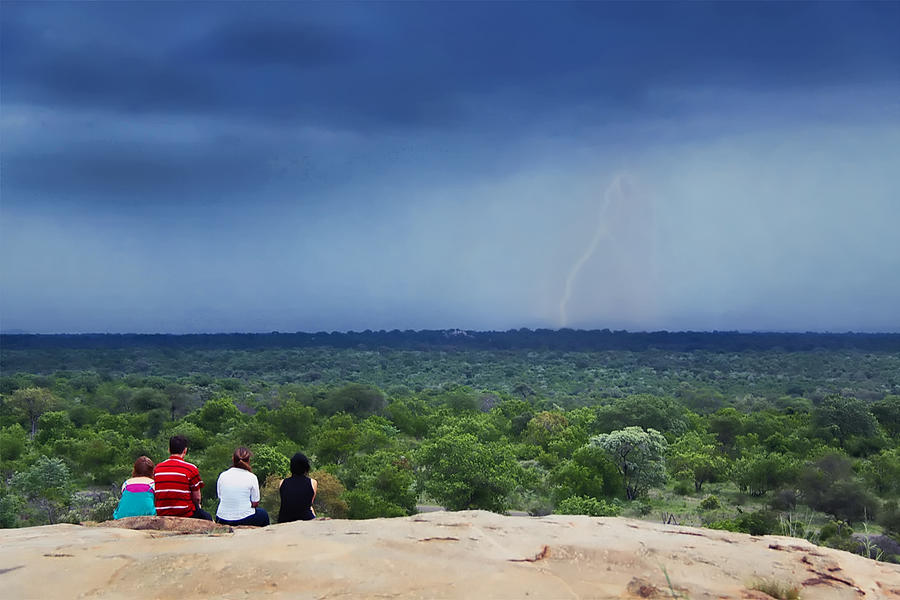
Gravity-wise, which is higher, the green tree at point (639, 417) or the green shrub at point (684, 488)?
the green tree at point (639, 417)

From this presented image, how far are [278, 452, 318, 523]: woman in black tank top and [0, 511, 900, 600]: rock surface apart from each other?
106cm

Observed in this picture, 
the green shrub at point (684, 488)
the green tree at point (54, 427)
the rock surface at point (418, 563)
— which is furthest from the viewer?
the green tree at point (54, 427)

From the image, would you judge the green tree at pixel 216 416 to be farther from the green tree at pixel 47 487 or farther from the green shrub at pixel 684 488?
the green shrub at pixel 684 488

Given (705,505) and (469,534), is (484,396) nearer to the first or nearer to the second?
(705,505)

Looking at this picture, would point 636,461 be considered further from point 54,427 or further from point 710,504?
point 54,427

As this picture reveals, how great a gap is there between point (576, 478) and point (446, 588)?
3396 cm

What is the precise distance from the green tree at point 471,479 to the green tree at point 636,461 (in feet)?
31.5

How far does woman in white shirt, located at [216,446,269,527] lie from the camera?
10852 millimetres

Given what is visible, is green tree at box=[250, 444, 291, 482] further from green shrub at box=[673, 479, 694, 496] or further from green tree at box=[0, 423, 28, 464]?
green shrub at box=[673, 479, 694, 496]

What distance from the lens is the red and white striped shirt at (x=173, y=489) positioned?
428 inches

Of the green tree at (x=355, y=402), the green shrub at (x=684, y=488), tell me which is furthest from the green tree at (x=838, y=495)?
the green tree at (x=355, y=402)

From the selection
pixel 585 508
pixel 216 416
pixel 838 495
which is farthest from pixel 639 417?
pixel 216 416

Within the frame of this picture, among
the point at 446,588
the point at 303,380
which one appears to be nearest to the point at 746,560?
the point at 446,588

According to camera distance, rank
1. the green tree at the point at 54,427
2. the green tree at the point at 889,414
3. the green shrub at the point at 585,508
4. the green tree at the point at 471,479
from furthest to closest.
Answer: the green tree at the point at 889,414 → the green tree at the point at 54,427 → the green tree at the point at 471,479 → the green shrub at the point at 585,508
